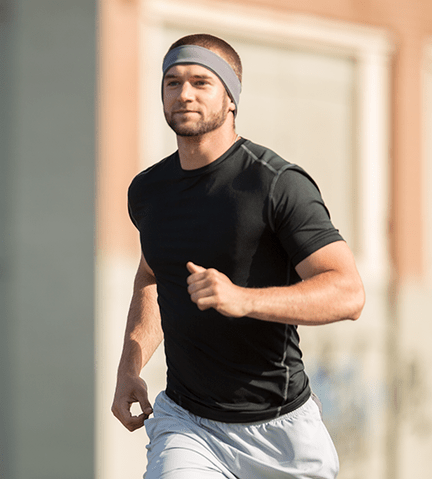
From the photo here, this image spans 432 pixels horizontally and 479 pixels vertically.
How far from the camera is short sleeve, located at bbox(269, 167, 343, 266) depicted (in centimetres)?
249

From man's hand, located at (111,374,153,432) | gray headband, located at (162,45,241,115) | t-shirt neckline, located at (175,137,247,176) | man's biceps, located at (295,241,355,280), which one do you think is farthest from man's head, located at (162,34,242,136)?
man's hand, located at (111,374,153,432)

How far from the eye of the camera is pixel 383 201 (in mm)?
9414

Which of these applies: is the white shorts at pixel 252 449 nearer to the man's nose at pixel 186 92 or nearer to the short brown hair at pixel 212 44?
the man's nose at pixel 186 92

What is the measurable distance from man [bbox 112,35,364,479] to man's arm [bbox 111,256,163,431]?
0.35 feet

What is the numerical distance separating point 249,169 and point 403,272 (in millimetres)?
7142

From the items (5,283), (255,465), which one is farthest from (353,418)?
(255,465)

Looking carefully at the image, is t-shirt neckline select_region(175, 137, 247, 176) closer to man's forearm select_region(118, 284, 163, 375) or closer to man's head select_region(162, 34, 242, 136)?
man's head select_region(162, 34, 242, 136)

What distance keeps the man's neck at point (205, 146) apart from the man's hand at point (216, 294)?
24.9 inches

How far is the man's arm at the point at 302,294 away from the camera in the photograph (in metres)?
2.22

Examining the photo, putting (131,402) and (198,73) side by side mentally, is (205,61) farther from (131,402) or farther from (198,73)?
(131,402)

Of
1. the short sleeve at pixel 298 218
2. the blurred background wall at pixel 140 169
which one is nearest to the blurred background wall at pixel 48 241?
the blurred background wall at pixel 140 169

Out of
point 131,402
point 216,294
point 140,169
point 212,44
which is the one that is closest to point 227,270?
point 216,294

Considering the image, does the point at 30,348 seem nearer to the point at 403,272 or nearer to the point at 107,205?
the point at 107,205

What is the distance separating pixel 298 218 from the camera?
2.50m
